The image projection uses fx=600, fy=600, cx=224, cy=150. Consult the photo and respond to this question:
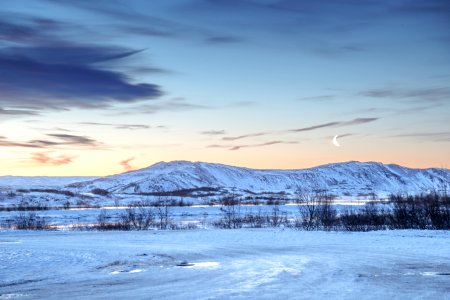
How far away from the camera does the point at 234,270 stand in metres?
17.8

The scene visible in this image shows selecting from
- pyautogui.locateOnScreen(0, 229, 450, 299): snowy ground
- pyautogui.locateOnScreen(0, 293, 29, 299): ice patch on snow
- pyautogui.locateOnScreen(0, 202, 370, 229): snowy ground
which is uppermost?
pyautogui.locateOnScreen(0, 202, 370, 229): snowy ground

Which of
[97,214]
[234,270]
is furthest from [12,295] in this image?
[97,214]

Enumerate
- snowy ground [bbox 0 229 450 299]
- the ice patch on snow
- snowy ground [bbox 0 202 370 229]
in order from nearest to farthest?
the ice patch on snow < snowy ground [bbox 0 229 450 299] < snowy ground [bbox 0 202 370 229]

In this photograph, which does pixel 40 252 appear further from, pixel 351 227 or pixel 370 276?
pixel 351 227

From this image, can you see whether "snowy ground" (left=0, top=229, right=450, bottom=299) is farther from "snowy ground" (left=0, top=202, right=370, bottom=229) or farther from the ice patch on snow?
"snowy ground" (left=0, top=202, right=370, bottom=229)

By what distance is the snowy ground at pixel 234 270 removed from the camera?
45.0 feet

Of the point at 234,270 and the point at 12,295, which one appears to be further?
the point at 234,270

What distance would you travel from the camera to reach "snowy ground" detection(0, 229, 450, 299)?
13.7 meters

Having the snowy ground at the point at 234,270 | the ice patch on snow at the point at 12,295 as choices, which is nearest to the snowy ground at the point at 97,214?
the snowy ground at the point at 234,270

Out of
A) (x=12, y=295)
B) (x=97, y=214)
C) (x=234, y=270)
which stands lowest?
(x=12, y=295)

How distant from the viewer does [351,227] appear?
4178 cm

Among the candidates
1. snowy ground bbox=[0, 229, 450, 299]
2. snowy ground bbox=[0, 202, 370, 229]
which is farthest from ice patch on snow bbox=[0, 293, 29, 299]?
snowy ground bbox=[0, 202, 370, 229]

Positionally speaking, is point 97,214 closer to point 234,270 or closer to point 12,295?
point 234,270

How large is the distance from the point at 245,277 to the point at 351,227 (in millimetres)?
26992
